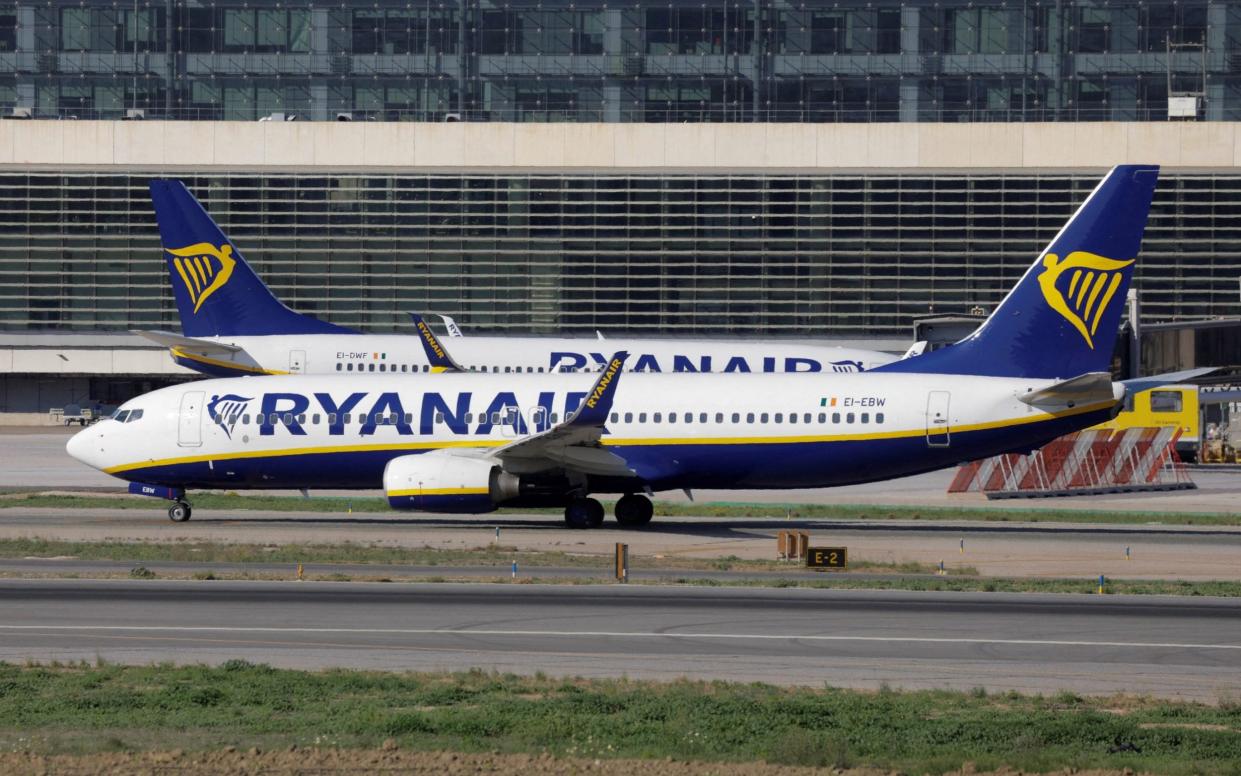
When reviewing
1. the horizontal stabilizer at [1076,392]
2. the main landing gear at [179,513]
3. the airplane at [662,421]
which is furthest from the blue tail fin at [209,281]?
the horizontal stabilizer at [1076,392]

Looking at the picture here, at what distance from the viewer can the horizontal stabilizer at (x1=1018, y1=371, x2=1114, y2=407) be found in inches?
1559

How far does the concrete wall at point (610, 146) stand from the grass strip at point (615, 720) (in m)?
73.1

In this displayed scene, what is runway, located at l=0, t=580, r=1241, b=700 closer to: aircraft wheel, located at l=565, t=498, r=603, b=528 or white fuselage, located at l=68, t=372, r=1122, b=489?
white fuselage, located at l=68, t=372, r=1122, b=489

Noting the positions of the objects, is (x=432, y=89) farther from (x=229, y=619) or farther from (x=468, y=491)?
(x=229, y=619)

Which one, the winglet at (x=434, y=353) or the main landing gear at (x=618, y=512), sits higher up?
the winglet at (x=434, y=353)

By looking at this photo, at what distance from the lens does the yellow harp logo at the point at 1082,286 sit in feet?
135

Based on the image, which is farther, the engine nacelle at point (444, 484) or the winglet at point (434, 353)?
the winglet at point (434, 353)

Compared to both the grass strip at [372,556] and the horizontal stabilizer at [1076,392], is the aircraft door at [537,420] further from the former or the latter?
the horizontal stabilizer at [1076,392]

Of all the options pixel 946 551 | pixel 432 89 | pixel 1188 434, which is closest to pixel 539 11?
pixel 432 89

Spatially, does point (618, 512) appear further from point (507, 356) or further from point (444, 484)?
point (507, 356)

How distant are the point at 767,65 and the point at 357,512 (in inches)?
2631

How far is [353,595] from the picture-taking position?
93.1ft

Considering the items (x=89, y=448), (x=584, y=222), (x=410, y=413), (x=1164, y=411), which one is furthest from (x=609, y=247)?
(x=89, y=448)

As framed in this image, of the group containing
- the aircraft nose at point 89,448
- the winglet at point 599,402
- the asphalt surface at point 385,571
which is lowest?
the asphalt surface at point 385,571
